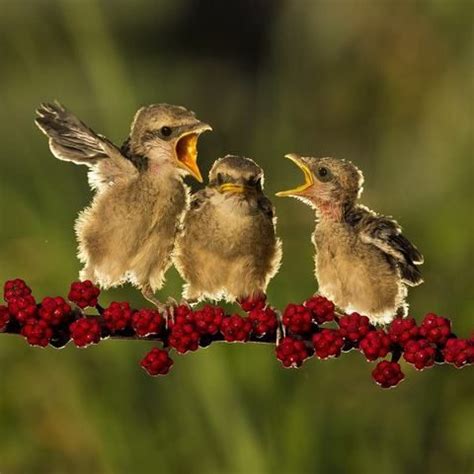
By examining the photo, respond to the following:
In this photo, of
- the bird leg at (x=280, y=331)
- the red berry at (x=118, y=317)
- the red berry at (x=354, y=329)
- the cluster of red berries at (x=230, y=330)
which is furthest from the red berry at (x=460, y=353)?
the red berry at (x=118, y=317)

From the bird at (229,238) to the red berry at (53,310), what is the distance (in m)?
0.30

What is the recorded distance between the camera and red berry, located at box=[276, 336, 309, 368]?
162 centimetres

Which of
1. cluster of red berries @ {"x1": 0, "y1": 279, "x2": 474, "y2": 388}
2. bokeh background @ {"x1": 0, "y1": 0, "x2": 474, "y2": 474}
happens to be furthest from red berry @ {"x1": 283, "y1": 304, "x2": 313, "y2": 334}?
bokeh background @ {"x1": 0, "y1": 0, "x2": 474, "y2": 474}

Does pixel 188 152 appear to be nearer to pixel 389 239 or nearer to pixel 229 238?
pixel 229 238

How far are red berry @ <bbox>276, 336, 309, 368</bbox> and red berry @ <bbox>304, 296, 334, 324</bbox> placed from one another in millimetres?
68

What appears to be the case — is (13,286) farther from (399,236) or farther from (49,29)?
(49,29)

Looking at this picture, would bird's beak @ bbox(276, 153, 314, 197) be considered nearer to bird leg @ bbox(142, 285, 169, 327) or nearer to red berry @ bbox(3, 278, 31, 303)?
bird leg @ bbox(142, 285, 169, 327)

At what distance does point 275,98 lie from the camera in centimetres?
308

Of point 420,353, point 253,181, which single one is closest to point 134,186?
point 253,181

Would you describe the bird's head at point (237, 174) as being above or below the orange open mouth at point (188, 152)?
below

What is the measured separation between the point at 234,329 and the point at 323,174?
0.37 m

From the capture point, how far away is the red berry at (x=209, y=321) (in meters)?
1.62

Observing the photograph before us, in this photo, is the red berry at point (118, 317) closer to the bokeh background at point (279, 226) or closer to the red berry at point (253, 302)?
the red berry at point (253, 302)

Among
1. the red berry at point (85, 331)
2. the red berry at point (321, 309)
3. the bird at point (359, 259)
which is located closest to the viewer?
the red berry at point (85, 331)
